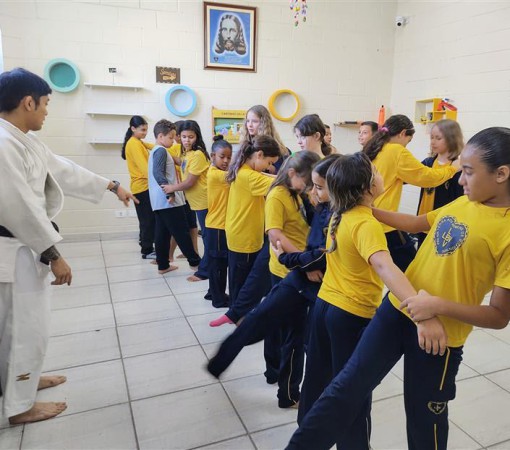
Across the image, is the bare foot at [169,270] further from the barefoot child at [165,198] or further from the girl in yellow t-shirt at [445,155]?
the girl in yellow t-shirt at [445,155]

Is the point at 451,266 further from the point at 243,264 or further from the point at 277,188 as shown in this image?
the point at 243,264

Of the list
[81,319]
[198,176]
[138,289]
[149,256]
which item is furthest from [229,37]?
[81,319]

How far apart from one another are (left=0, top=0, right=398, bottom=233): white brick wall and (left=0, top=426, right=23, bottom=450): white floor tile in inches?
133

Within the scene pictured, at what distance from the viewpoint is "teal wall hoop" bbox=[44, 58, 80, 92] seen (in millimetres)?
4289

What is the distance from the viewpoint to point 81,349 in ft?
7.61

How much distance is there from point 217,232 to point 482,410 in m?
1.82

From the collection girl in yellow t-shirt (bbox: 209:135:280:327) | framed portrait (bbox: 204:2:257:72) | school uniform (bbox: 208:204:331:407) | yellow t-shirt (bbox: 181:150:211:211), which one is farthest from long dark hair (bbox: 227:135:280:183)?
framed portrait (bbox: 204:2:257:72)

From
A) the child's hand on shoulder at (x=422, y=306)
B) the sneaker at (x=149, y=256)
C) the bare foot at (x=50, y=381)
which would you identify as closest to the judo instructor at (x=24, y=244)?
the bare foot at (x=50, y=381)

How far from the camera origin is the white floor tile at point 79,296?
9.68 ft

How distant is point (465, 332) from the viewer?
3.71ft

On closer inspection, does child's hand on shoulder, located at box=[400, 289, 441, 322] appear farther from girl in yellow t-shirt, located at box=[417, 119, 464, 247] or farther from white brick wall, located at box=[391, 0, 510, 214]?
white brick wall, located at box=[391, 0, 510, 214]

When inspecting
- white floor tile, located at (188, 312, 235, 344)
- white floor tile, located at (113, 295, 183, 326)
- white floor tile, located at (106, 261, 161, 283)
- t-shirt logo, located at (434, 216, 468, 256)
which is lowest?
white floor tile, located at (106, 261, 161, 283)

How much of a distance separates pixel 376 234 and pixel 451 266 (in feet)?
0.71

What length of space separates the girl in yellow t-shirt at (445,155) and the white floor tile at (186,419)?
1.87 m
